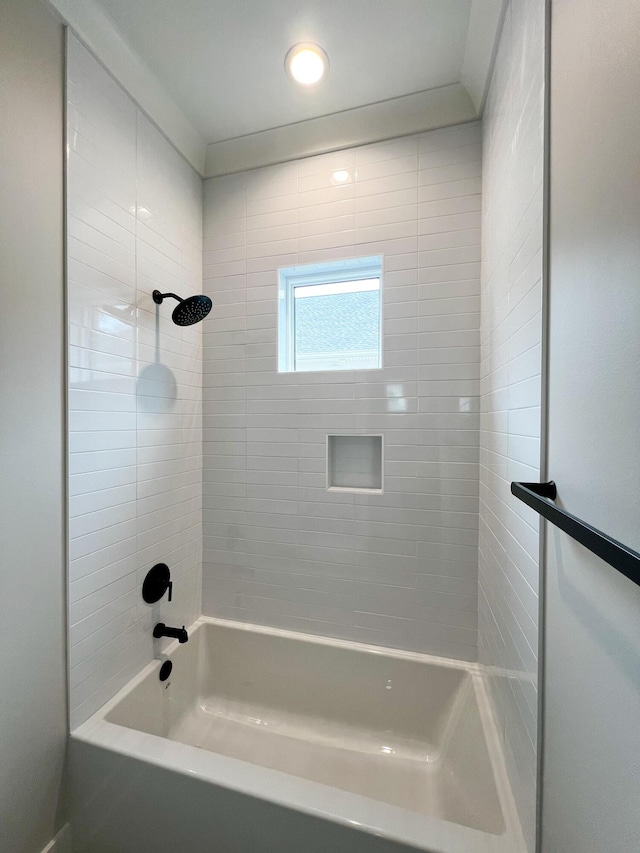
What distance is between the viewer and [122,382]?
4.41 feet

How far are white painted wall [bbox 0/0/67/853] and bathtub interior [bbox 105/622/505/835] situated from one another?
0.95 ft

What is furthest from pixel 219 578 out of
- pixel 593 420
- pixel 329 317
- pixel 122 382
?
pixel 593 420

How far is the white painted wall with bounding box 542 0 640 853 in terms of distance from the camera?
44 cm

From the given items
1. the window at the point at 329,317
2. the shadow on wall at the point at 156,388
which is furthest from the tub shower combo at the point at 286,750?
the window at the point at 329,317

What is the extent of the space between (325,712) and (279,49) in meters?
2.66

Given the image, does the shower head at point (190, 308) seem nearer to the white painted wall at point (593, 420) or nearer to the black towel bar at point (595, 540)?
the white painted wall at point (593, 420)

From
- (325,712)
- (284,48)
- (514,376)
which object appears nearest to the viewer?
(514,376)

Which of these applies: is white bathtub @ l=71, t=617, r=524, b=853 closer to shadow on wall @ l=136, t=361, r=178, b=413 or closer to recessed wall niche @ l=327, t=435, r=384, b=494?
recessed wall niche @ l=327, t=435, r=384, b=494

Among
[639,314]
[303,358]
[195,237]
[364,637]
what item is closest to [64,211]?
[195,237]

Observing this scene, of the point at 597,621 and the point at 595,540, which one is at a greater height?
the point at 595,540

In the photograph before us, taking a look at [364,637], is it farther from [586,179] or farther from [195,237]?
[195,237]

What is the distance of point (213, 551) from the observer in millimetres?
1841

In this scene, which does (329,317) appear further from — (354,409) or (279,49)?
(279,49)

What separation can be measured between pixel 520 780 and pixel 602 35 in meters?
1.46
